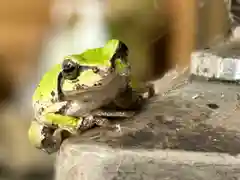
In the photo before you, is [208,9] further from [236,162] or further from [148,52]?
[236,162]

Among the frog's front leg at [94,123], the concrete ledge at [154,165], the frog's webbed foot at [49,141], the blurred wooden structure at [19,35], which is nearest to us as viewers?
the concrete ledge at [154,165]

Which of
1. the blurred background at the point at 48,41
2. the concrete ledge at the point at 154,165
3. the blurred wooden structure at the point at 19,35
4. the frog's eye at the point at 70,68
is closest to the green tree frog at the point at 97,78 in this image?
the frog's eye at the point at 70,68

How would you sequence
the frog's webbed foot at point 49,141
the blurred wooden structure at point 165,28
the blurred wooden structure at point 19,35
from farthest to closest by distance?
the blurred wooden structure at point 19,35 < the blurred wooden structure at point 165,28 < the frog's webbed foot at point 49,141

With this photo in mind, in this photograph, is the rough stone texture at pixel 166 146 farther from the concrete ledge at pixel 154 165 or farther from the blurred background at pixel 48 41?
the blurred background at pixel 48 41

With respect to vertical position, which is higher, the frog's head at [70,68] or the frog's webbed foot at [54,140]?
the frog's head at [70,68]

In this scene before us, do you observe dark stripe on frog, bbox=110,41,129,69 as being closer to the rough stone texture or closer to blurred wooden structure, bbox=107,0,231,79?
the rough stone texture

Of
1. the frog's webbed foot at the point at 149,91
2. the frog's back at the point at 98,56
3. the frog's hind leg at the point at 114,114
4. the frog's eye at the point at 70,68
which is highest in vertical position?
the frog's back at the point at 98,56

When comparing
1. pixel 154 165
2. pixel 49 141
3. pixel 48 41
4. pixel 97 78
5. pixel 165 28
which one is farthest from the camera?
pixel 48 41

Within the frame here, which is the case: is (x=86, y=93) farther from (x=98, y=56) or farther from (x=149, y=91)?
(x=149, y=91)

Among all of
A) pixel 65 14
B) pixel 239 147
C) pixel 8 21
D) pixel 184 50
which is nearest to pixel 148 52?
pixel 184 50

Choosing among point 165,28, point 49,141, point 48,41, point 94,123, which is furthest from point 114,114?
point 48,41
